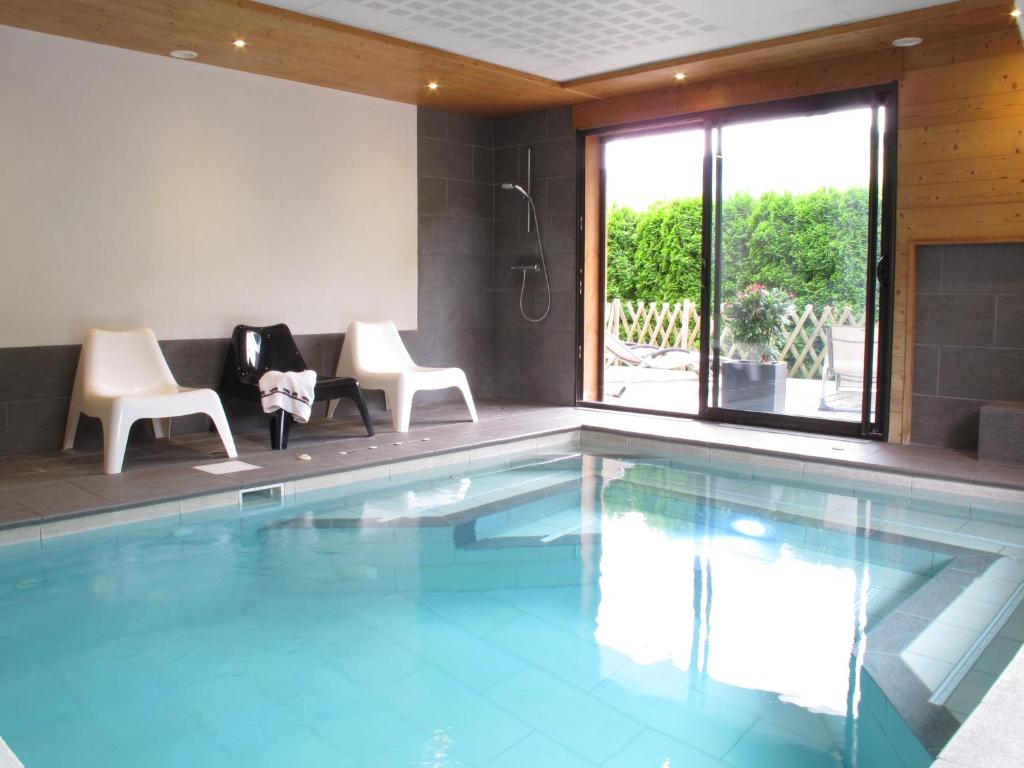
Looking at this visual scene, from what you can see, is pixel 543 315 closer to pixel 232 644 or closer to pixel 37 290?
pixel 37 290

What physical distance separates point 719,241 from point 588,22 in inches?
83.4

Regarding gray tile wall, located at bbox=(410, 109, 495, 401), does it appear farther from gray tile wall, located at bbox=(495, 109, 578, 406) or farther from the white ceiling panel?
the white ceiling panel

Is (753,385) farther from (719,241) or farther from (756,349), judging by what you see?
(719,241)

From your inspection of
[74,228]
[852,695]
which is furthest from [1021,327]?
[74,228]

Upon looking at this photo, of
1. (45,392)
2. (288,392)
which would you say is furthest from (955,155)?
(45,392)

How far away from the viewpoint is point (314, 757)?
2.22 m

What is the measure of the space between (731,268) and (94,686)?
518 centimetres

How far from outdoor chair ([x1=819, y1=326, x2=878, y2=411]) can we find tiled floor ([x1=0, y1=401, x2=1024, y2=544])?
→ 32 cm

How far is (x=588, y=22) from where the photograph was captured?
506 centimetres

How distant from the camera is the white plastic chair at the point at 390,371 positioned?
6.15 metres

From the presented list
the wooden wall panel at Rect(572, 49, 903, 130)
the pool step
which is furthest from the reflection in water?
the wooden wall panel at Rect(572, 49, 903, 130)

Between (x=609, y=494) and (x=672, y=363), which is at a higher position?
(x=672, y=363)

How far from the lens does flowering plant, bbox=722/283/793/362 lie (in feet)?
20.6

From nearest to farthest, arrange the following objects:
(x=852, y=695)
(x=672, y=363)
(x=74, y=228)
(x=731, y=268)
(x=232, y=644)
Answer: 1. (x=852, y=695)
2. (x=232, y=644)
3. (x=74, y=228)
4. (x=731, y=268)
5. (x=672, y=363)
